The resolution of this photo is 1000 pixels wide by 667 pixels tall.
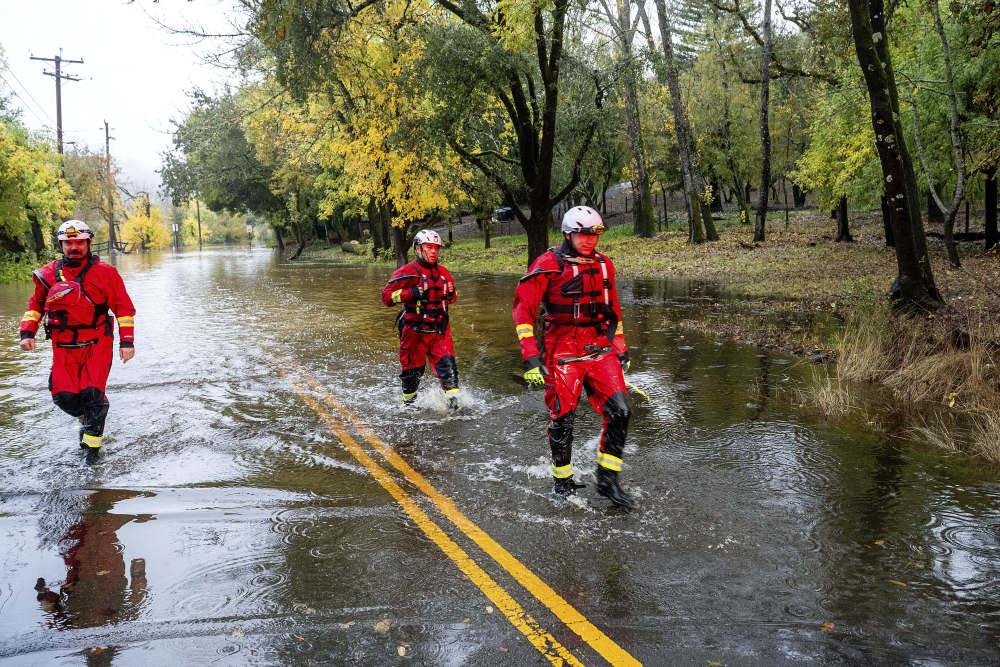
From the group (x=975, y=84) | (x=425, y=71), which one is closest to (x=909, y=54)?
(x=975, y=84)

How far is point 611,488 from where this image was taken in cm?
535

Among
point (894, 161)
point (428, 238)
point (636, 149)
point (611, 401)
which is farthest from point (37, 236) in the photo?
point (611, 401)

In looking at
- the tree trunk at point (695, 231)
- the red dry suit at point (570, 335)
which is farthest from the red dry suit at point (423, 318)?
the tree trunk at point (695, 231)

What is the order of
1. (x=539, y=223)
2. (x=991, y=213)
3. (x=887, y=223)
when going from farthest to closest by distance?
(x=887, y=223) < (x=991, y=213) < (x=539, y=223)

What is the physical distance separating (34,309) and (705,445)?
632cm

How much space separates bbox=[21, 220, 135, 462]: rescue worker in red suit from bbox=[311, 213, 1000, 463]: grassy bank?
7095 mm

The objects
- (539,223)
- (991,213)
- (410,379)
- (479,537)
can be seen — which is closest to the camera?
(479,537)

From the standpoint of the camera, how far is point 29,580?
14.4 feet

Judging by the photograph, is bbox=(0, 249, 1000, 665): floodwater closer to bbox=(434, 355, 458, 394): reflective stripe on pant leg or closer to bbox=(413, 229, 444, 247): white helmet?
bbox=(434, 355, 458, 394): reflective stripe on pant leg

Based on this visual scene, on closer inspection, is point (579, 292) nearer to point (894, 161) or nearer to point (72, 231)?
point (72, 231)

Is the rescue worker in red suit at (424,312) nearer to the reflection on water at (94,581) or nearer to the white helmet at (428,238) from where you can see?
the white helmet at (428,238)

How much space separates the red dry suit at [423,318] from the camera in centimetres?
822

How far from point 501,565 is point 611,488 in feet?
4.03

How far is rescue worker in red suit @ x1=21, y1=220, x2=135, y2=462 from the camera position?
21.8 ft
